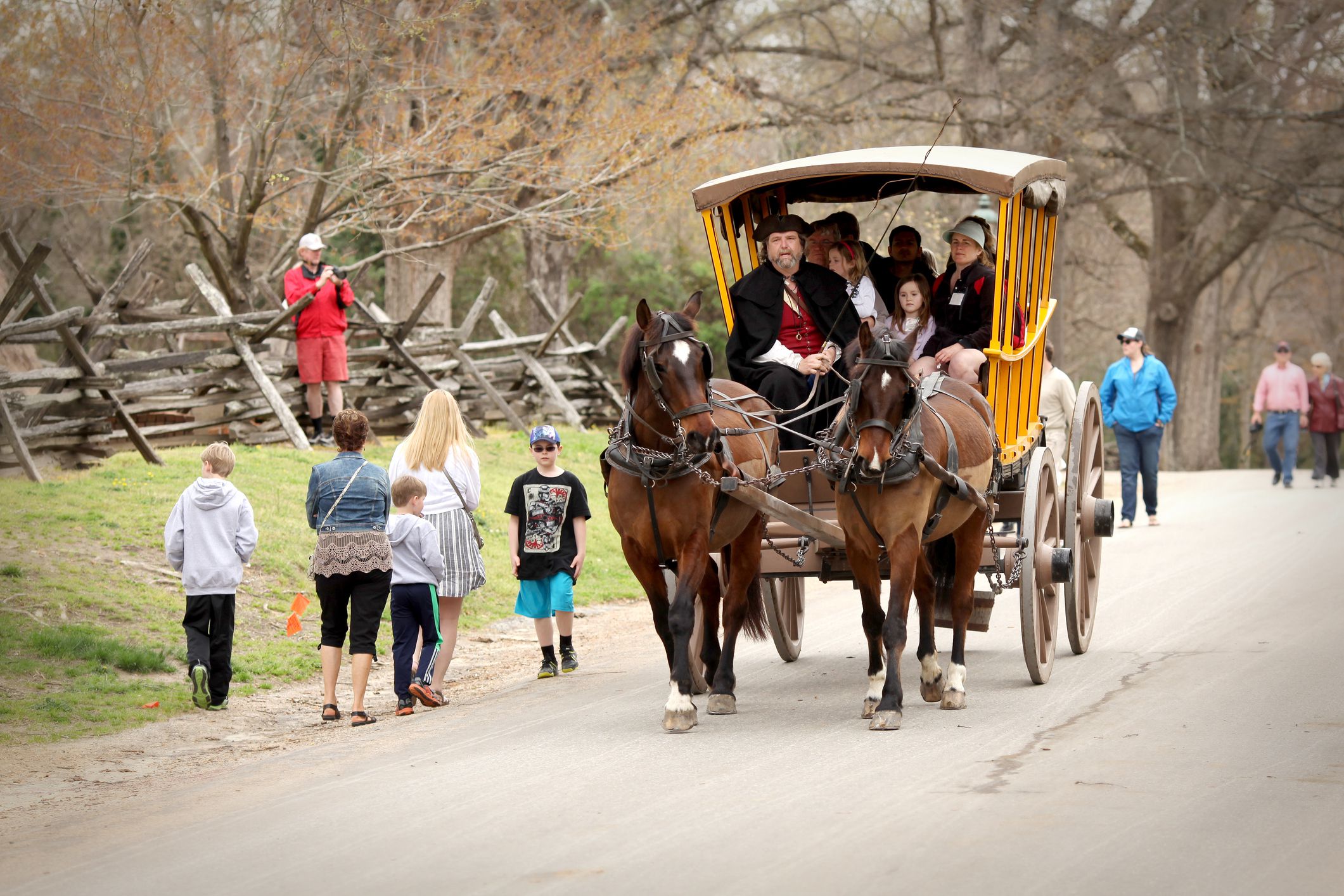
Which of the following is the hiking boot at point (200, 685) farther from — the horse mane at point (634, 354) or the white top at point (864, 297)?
the white top at point (864, 297)

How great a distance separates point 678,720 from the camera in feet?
25.1

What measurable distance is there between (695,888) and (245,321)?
546 inches

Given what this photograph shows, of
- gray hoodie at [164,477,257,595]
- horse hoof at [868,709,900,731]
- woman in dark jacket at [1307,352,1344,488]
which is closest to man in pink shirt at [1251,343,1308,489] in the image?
woman in dark jacket at [1307,352,1344,488]

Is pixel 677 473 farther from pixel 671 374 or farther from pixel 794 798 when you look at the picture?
pixel 794 798

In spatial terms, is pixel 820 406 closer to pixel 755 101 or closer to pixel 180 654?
pixel 180 654

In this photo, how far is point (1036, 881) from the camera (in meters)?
4.87

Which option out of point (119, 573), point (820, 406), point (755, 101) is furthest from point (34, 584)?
point (755, 101)

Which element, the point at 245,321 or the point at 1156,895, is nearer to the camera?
the point at 1156,895

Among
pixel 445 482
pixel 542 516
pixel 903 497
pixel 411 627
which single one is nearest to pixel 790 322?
pixel 903 497

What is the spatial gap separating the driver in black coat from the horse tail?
1.01 m

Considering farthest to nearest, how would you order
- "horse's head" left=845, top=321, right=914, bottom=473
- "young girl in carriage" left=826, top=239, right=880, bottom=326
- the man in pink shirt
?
the man in pink shirt, "young girl in carriage" left=826, top=239, right=880, bottom=326, "horse's head" left=845, top=321, right=914, bottom=473

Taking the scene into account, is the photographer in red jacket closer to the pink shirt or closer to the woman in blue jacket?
the woman in blue jacket

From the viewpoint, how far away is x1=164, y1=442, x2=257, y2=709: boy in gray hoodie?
8.87m

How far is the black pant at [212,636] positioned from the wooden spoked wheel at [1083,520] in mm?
5369
